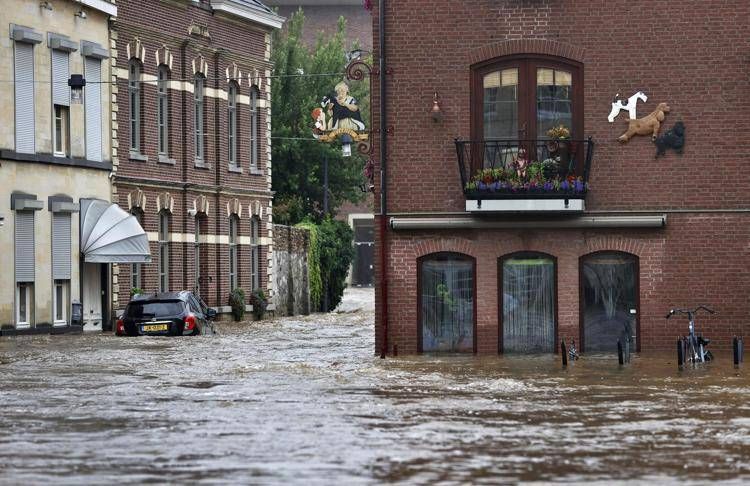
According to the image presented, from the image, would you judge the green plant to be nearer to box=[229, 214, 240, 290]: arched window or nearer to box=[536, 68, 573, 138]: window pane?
box=[229, 214, 240, 290]: arched window

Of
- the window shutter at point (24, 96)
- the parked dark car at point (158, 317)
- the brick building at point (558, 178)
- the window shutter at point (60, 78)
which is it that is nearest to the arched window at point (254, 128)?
the window shutter at point (60, 78)

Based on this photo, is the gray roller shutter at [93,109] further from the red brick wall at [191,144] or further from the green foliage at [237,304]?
the green foliage at [237,304]

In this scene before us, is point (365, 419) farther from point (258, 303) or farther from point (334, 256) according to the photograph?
point (334, 256)

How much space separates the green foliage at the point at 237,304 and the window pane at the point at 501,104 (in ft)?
79.1

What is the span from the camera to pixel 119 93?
50.0m

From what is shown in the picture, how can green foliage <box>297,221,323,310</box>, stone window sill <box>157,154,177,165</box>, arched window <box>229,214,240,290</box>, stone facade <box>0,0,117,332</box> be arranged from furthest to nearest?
green foliage <box>297,221,323,310</box>, arched window <box>229,214,240,290</box>, stone window sill <box>157,154,177,165</box>, stone facade <box>0,0,117,332</box>

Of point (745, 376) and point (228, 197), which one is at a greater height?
point (228, 197)

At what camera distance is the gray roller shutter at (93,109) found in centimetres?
4816

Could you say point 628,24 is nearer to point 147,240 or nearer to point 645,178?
point 645,178

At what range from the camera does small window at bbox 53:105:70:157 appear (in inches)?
1842

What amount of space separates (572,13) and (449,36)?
218 centimetres

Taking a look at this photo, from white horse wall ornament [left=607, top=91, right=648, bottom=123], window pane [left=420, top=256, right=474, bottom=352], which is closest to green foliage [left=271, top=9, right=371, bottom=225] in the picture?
window pane [left=420, top=256, right=474, bottom=352]

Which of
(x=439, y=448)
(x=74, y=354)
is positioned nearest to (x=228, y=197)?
(x=74, y=354)

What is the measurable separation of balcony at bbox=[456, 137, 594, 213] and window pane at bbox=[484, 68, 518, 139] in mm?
283
